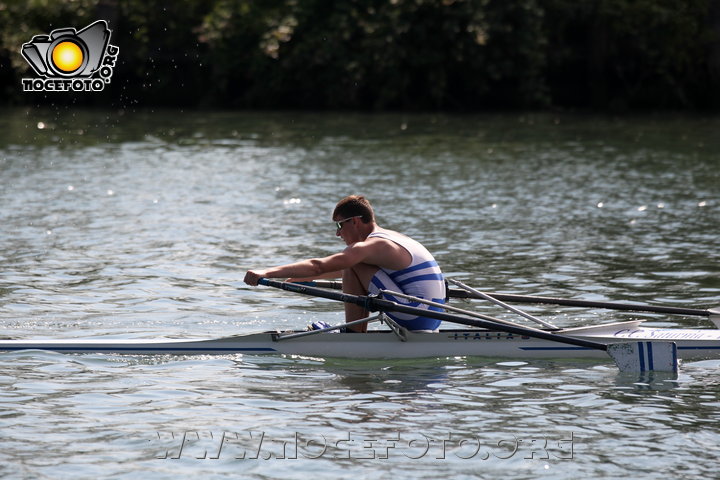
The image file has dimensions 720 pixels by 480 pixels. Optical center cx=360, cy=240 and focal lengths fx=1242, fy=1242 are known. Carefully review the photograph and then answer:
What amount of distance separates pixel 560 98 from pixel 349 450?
40.0 metres

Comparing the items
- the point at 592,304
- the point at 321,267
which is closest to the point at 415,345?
the point at 321,267

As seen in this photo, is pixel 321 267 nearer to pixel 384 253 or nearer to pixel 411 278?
pixel 384 253

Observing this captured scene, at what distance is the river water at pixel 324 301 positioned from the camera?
319 inches

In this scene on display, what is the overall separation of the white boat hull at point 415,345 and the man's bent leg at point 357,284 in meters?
0.20

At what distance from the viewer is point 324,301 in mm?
13406

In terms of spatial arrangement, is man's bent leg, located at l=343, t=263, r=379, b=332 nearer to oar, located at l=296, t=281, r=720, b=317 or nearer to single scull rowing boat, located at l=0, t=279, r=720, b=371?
single scull rowing boat, located at l=0, t=279, r=720, b=371

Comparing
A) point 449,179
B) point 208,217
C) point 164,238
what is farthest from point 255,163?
point 164,238

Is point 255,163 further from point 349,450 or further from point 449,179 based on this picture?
point 349,450

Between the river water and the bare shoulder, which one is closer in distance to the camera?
the river water

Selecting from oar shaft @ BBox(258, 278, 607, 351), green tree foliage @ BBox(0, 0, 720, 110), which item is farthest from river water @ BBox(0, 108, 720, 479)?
green tree foliage @ BBox(0, 0, 720, 110)

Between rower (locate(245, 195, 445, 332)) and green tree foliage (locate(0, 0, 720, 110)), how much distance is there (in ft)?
107

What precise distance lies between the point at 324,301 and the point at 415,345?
313cm

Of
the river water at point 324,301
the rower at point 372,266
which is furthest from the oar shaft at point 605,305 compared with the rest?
the rower at point 372,266

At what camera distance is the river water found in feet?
26.6
